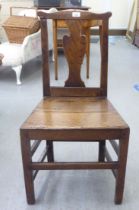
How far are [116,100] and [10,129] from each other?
116 cm

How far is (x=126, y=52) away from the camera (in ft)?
16.7

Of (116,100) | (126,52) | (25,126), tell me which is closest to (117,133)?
(25,126)

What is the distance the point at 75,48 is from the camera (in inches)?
63.0

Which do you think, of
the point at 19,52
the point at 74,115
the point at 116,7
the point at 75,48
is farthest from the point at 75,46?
the point at 116,7

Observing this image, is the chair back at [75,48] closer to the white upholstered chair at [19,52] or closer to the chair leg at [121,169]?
the chair leg at [121,169]

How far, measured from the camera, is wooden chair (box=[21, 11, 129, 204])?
1262 millimetres

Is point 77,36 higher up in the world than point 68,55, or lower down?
higher up

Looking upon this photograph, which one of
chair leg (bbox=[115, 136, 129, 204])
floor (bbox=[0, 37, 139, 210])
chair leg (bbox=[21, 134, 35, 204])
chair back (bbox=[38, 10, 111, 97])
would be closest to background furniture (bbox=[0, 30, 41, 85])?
floor (bbox=[0, 37, 139, 210])

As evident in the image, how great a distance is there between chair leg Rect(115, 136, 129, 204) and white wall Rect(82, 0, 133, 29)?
580 cm

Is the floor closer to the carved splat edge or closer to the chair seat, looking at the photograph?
the chair seat

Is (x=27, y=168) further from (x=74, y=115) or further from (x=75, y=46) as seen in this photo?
(x=75, y=46)

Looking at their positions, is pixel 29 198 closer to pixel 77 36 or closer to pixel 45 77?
pixel 45 77

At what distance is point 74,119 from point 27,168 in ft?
1.07

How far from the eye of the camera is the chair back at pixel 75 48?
1564 mm
